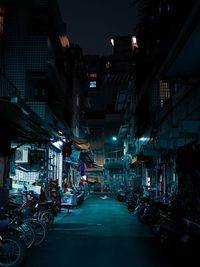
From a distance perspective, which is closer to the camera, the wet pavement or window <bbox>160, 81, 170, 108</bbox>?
the wet pavement

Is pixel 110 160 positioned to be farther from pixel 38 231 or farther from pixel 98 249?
pixel 98 249

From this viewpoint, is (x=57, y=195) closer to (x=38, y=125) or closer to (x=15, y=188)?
(x=15, y=188)

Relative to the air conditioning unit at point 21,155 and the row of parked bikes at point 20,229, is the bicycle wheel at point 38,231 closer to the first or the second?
the row of parked bikes at point 20,229

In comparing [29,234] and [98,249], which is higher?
[29,234]

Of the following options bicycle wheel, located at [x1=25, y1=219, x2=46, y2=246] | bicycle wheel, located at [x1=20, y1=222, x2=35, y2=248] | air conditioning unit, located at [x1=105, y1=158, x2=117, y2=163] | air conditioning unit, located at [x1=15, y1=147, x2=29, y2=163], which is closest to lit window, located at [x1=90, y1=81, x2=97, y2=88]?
air conditioning unit, located at [x1=105, y1=158, x2=117, y2=163]

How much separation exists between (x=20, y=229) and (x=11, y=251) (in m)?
2.25

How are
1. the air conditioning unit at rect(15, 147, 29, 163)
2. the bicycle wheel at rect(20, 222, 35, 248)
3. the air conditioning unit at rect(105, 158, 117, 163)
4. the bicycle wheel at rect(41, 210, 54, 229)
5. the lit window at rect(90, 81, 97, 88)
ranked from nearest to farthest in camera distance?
the bicycle wheel at rect(20, 222, 35, 248)
the bicycle wheel at rect(41, 210, 54, 229)
the air conditioning unit at rect(15, 147, 29, 163)
the air conditioning unit at rect(105, 158, 117, 163)
the lit window at rect(90, 81, 97, 88)

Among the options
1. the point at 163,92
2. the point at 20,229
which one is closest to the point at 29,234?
the point at 20,229

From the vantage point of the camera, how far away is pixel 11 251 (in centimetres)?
816

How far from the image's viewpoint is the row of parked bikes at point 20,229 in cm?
810

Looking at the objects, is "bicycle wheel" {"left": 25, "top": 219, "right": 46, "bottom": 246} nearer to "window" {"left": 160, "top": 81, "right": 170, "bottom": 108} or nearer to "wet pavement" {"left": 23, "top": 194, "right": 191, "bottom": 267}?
"wet pavement" {"left": 23, "top": 194, "right": 191, "bottom": 267}

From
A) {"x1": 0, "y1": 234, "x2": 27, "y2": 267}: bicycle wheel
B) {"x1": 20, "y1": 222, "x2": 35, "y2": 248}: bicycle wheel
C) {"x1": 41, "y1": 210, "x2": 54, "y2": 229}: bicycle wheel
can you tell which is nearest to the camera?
{"x1": 0, "y1": 234, "x2": 27, "y2": 267}: bicycle wheel

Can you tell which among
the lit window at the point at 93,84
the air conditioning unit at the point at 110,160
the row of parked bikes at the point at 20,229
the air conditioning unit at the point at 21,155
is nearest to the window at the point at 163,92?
the air conditioning unit at the point at 21,155

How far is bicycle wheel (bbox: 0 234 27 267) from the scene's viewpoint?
8062mm
